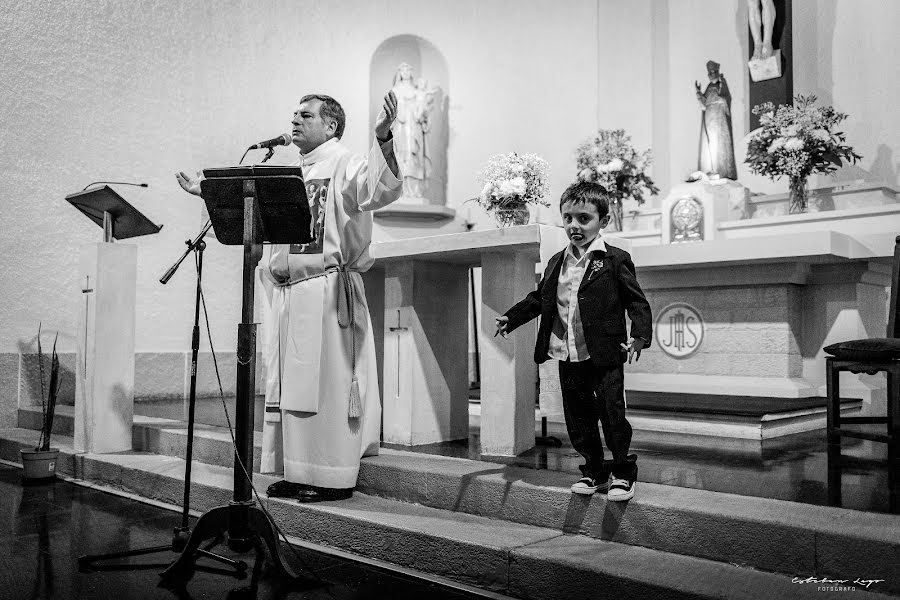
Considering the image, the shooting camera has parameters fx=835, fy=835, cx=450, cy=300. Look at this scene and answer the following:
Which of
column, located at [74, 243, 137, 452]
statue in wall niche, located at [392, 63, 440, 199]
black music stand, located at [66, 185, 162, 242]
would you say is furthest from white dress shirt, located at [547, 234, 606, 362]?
statue in wall niche, located at [392, 63, 440, 199]

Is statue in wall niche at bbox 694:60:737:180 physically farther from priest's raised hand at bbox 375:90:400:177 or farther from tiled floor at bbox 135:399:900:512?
priest's raised hand at bbox 375:90:400:177

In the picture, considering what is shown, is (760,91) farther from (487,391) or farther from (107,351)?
(107,351)

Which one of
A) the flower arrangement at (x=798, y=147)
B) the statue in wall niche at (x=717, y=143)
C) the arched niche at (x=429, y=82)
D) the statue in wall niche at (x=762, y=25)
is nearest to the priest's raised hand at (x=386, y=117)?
the flower arrangement at (x=798, y=147)

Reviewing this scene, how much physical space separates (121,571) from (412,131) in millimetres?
6594

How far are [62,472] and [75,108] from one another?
3.30 m

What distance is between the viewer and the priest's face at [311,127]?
3771 mm

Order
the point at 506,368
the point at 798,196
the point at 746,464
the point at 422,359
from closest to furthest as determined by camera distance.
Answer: the point at 746,464
the point at 506,368
the point at 422,359
the point at 798,196

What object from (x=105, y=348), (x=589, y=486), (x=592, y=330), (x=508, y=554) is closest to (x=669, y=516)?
(x=589, y=486)

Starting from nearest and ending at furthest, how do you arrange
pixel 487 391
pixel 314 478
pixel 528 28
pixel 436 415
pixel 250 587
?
pixel 250 587
pixel 314 478
pixel 487 391
pixel 436 415
pixel 528 28

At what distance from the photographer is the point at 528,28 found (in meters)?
9.75

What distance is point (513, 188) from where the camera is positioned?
14.1 ft

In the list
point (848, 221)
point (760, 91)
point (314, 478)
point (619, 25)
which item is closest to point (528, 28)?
point (619, 25)

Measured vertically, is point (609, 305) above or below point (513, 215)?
below

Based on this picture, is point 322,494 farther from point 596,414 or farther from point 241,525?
point 596,414
